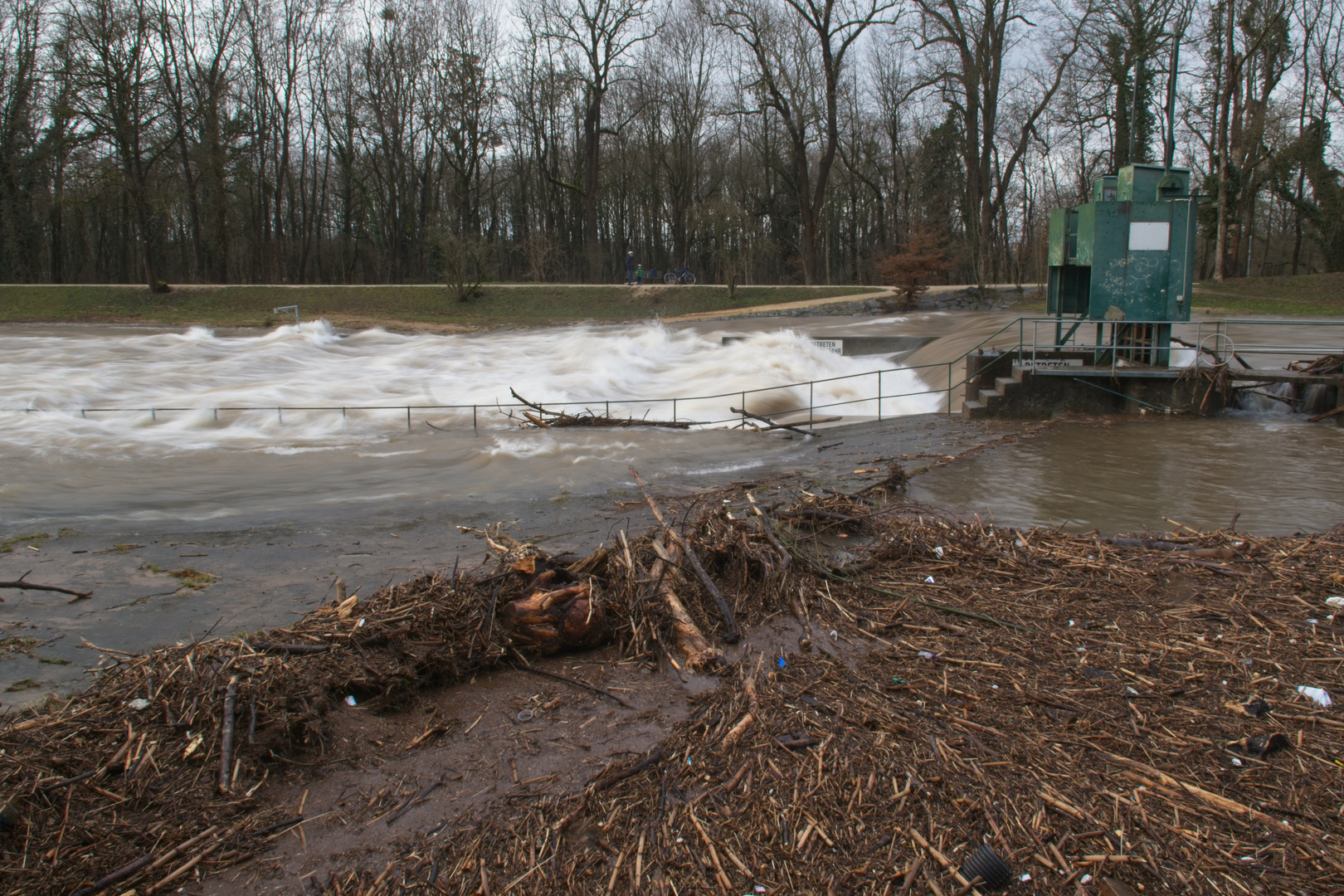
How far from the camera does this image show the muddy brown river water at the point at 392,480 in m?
7.05

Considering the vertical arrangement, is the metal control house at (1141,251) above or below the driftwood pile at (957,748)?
above

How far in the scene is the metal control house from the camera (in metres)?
14.6

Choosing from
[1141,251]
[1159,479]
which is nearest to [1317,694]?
[1159,479]

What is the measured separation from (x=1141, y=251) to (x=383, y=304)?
34.1 metres

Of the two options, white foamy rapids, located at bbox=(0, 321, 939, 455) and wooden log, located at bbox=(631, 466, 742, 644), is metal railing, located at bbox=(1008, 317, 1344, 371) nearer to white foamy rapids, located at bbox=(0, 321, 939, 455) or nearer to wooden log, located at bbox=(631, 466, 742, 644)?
white foamy rapids, located at bbox=(0, 321, 939, 455)

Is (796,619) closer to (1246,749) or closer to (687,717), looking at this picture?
(687,717)

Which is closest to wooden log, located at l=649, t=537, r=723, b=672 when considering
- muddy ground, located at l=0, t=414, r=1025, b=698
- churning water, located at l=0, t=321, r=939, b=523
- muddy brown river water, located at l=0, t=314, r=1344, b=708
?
muddy ground, located at l=0, t=414, r=1025, b=698

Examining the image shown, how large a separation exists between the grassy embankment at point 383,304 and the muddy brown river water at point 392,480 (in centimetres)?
1487

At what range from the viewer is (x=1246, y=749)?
12.2 feet

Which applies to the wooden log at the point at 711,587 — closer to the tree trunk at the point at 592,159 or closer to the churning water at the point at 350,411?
the churning water at the point at 350,411

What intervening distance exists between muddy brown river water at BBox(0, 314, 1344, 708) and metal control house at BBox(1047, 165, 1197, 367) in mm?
2071

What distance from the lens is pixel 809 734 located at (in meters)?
3.95

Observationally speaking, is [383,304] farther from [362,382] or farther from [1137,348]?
[1137,348]

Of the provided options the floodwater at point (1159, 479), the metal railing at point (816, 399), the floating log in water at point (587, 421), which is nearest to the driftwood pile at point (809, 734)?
the floodwater at point (1159, 479)
